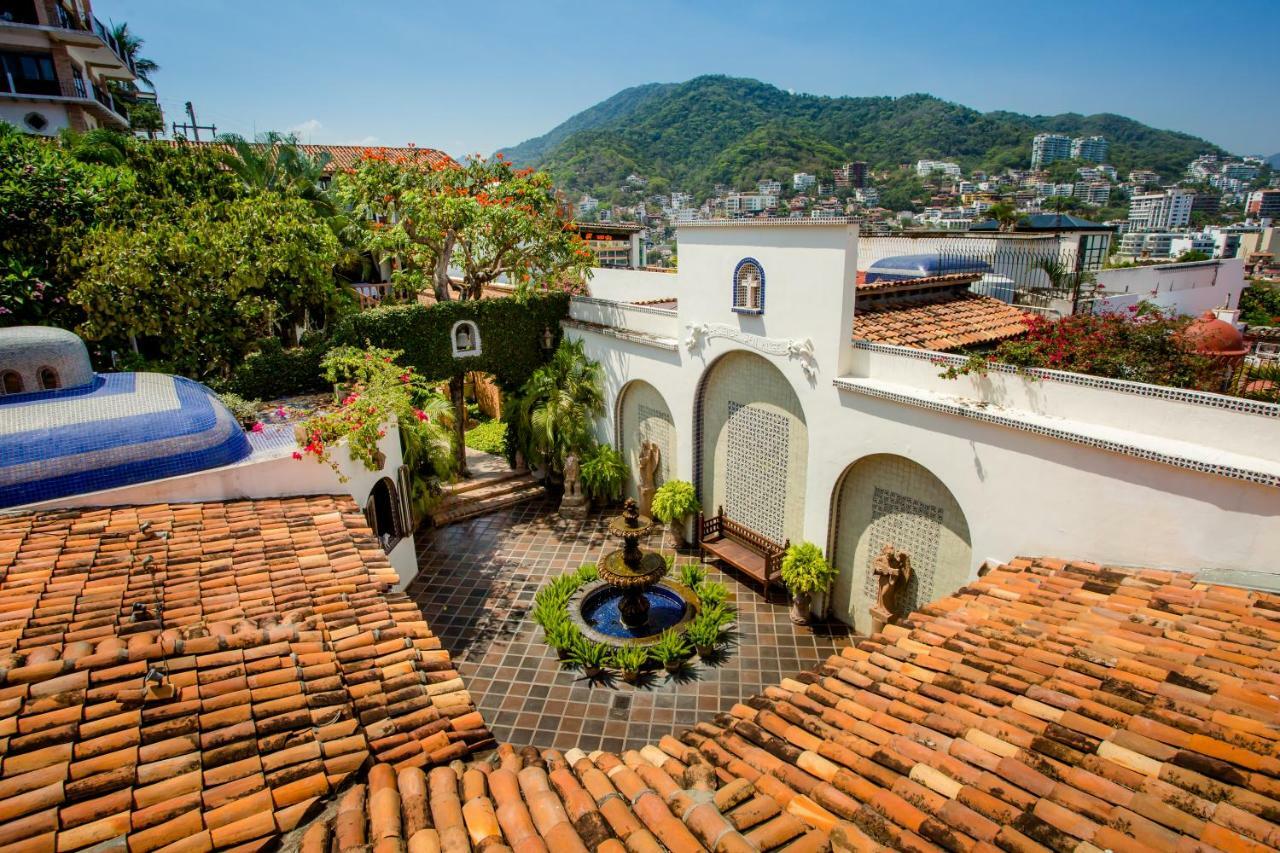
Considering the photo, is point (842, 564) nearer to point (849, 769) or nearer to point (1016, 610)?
point (1016, 610)

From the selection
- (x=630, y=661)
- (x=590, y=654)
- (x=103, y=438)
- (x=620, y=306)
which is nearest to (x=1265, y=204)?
(x=620, y=306)

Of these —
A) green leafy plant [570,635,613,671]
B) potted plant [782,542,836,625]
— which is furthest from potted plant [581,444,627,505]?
green leafy plant [570,635,613,671]

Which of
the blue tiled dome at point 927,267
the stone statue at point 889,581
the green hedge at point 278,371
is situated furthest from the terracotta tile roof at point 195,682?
the blue tiled dome at point 927,267

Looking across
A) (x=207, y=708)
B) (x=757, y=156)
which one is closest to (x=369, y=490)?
(x=207, y=708)

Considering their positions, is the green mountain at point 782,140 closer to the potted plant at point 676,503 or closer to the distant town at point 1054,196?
the distant town at point 1054,196

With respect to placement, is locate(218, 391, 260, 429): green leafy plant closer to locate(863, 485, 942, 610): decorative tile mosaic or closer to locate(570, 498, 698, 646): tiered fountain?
locate(570, 498, 698, 646): tiered fountain
